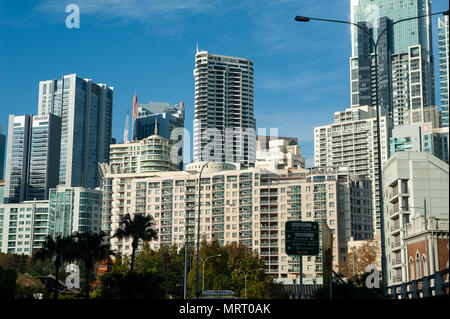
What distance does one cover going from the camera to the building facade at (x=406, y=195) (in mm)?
83562

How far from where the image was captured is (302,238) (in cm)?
4969

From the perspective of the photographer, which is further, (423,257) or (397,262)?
(397,262)

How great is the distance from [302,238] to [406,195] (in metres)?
43.5

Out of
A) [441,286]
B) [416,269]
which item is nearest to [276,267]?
[416,269]

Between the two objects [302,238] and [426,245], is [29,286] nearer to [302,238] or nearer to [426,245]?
[302,238]

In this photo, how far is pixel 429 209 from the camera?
84000 millimetres

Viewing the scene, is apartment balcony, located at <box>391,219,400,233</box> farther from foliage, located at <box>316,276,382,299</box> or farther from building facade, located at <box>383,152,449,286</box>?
foliage, located at <box>316,276,382,299</box>

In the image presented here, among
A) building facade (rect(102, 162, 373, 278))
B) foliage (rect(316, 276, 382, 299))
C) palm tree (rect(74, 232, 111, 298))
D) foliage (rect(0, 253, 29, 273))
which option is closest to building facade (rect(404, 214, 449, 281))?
foliage (rect(316, 276, 382, 299))

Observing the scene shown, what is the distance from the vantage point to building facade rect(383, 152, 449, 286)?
83562mm

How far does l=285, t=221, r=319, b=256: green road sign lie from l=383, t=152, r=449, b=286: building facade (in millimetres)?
30736

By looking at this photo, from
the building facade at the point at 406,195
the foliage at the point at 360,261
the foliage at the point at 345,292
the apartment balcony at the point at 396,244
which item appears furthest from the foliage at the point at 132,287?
the foliage at the point at 360,261

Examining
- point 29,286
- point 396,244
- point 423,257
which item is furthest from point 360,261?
point 29,286

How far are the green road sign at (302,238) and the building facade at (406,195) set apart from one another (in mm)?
30736
